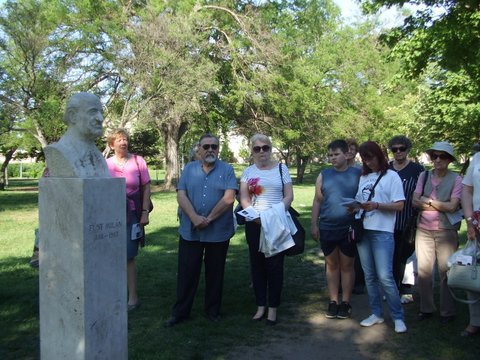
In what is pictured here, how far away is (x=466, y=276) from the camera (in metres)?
4.57

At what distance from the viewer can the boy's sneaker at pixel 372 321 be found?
5.28 meters

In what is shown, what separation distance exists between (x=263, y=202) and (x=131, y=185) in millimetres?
1494

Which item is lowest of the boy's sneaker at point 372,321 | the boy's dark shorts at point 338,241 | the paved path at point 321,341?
the paved path at point 321,341

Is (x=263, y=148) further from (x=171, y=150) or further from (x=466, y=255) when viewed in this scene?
(x=171, y=150)

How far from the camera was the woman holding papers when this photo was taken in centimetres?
540

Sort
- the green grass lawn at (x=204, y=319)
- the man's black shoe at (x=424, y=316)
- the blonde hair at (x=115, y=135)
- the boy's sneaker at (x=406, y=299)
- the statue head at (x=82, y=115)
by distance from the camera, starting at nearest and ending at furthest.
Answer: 1. the statue head at (x=82, y=115)
2. the green grass lawn at (x=204, y=319)
3. the man's black shoe at (x=424, y=316)
4. the blonde hair at (x=115, y=135)
5. the boy's sneaker at (x=406, y=299)

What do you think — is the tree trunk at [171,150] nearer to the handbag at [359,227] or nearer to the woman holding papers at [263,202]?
the woman holding papers at [263,202]

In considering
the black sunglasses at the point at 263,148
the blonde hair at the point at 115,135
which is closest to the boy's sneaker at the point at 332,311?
the black sunglasses at the point at 263,148

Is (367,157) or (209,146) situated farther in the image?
(209,146)

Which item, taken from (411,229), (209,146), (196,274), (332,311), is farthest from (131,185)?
(411,229)

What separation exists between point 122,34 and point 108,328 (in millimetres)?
20139

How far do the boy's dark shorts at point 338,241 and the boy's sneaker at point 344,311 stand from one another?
0.59 meters

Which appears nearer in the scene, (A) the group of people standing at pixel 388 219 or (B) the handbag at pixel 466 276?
(B) the handbag at pixel 466 276

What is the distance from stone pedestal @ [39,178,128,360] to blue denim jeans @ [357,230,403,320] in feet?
8.55
